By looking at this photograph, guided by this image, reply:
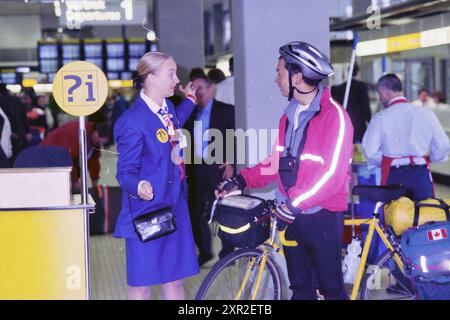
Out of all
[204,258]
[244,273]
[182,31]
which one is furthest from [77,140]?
[244,273]

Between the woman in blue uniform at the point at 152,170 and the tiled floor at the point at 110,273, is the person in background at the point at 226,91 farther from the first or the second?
the woman in blue uniform at the point at 152,170

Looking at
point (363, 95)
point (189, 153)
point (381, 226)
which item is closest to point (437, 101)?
point (363, 95)

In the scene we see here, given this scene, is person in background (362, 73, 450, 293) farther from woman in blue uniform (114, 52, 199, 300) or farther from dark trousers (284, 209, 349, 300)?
woman in blue uniform (114, 52, 199, 300)

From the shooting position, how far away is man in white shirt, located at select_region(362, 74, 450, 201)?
5953 mm

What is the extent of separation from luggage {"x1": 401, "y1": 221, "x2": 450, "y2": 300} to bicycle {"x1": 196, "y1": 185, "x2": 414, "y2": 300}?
1.14 ft

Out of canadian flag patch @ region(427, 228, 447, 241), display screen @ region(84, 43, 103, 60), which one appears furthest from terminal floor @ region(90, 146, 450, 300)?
display screen @ region(84, 43, 103, 60)

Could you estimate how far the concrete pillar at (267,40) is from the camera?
205 inches

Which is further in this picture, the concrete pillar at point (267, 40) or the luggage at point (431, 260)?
the concrete pillar at point (267, 40)

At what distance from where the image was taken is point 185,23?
8.64m

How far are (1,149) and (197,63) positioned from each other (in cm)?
203

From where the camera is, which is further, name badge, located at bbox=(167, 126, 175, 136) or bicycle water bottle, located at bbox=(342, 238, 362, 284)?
bicycle water bottle, located at bbox=(342, 238, 362, 284)

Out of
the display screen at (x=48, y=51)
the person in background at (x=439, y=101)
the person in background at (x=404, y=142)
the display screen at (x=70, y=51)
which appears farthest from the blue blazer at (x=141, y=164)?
the display screen at (x=48, y=51)

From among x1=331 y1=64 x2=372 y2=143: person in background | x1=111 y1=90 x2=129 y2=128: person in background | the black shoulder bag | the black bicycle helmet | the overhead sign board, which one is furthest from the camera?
x1=111 y1=90 x2=129 y2=128: person in background

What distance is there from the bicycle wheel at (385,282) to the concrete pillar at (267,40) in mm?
954
